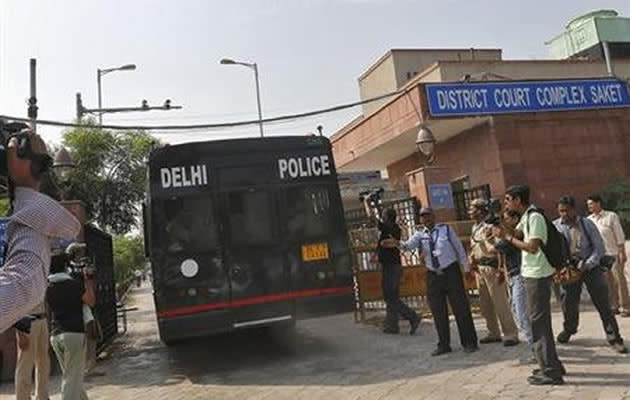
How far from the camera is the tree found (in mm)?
20234

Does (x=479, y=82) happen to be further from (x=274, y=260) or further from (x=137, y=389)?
(x=137, y=389)

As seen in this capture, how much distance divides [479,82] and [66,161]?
9.92 metres

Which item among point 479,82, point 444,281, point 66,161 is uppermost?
point 479,82

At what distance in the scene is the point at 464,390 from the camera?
19.7ft

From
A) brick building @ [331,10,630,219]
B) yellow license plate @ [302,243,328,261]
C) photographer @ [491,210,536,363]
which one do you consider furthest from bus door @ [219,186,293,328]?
brick building @ [331,10,630,219]

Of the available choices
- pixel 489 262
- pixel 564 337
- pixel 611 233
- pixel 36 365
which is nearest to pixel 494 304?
pixel 489 262

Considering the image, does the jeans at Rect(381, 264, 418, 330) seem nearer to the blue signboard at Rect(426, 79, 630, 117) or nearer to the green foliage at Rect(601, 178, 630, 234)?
the blue signboard at Rect(426, 79, 630, 117)

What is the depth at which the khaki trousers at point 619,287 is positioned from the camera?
8.82 meters

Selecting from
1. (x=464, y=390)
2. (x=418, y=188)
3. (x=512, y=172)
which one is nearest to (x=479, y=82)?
(x=512, y=172)

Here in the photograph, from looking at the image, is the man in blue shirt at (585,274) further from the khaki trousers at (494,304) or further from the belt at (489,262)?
the belt at (489,262)

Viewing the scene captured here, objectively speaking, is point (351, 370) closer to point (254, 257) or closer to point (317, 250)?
point (317, 250)

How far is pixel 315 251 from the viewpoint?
8.34m

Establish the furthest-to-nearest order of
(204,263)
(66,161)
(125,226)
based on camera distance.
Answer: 1. (125,226)
2. (66,161)
3. (204,263)

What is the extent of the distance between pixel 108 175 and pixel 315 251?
557 inches
